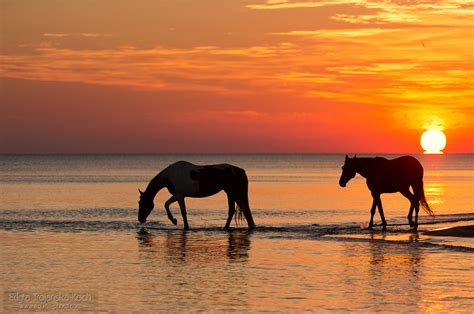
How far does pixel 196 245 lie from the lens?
71.8ft

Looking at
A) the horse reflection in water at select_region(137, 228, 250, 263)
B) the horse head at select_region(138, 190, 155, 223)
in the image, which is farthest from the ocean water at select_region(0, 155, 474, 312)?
the horse head at select_region(138, 190, 155, 223)

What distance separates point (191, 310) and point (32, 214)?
2328 cm

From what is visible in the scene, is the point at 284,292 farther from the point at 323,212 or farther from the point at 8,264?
the point at 323,212

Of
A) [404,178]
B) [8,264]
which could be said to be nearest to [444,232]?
[404,178]

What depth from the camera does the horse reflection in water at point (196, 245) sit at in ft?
63.2

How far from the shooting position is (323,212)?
36969 millimetres

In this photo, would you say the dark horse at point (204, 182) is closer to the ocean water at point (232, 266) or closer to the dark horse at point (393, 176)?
the ocean water at point (232, 266)

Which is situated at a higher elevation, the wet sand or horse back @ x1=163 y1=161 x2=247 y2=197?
horse back @ x1=163 y1=161 x2=247 y2=197

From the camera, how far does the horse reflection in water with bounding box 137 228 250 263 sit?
19250 millimetres

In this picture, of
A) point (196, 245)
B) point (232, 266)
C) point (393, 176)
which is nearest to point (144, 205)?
point (196, 245)

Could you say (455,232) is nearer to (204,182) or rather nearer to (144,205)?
(204,182)

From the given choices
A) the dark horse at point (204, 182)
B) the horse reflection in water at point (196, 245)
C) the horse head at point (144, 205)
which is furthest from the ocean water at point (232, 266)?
the dark horse at point (204, 182)

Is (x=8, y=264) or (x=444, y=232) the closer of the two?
(x=8, y=264)

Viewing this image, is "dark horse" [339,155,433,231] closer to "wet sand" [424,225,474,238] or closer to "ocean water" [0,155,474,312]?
"ocean water" [0,155,474,312]
